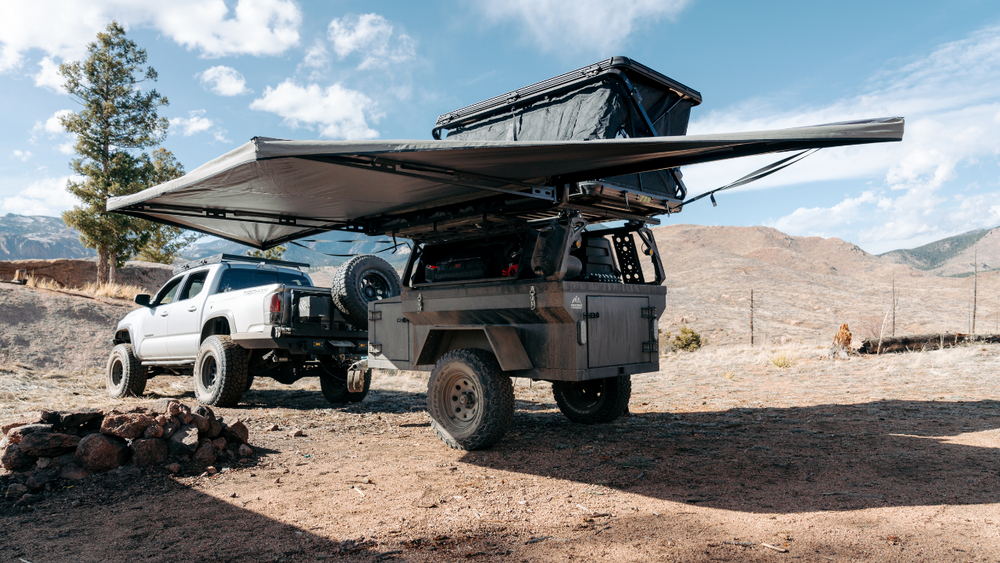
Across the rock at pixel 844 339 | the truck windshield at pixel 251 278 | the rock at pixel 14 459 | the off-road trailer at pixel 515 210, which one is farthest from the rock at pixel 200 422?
the rock at pixel 844 339

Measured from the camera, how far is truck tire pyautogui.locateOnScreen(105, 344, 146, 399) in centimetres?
998

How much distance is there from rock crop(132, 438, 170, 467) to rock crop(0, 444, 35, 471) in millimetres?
744

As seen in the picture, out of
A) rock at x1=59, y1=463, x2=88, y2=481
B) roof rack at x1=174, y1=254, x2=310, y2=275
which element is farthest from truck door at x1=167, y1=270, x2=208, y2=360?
rock at x1=59, y1=463, x2=88, y2=481

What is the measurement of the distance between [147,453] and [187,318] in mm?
4835

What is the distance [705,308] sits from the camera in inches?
1451

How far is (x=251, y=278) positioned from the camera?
9.48 metres

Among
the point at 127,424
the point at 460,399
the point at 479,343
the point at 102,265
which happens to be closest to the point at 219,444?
the point at 127,424

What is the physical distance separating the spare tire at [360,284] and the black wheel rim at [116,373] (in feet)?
17.5

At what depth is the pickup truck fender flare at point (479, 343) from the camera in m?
5.38

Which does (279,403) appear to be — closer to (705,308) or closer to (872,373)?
(872,373)

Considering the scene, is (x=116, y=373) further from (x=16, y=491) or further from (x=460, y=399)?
(x=460, y=399)

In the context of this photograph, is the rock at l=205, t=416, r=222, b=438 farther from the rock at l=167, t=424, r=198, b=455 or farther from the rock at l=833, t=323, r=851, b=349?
the rock at l=833, t=323, r=851, b=349

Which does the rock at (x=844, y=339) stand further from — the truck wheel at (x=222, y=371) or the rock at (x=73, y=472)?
the rock at (x=73, y=472)

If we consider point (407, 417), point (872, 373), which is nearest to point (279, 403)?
point (407, 417)
